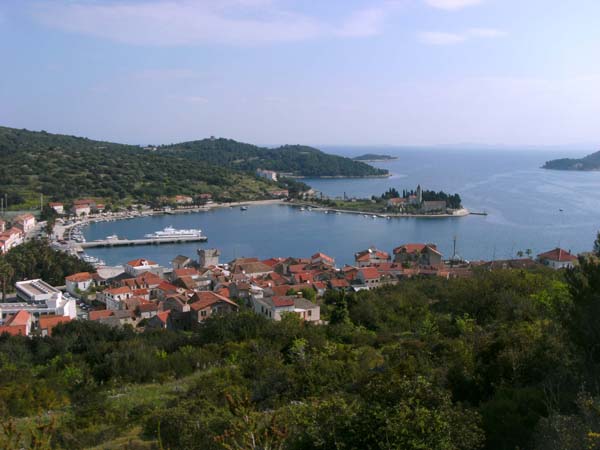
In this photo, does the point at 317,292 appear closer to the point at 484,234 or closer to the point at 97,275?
the point at 97,275

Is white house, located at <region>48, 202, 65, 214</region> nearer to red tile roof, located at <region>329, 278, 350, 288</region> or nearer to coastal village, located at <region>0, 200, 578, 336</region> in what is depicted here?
coastal village, located at <region>0, 200, 578, 336</region>

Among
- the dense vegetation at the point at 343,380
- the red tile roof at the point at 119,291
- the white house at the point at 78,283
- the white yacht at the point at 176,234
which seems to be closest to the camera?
the dense vegetation at the point at 343,380

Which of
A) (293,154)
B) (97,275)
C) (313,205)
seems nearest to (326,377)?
(97,275)

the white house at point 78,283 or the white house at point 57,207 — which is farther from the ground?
the white house at point 57,207

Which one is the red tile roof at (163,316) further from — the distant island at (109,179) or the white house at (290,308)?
the distant island at (109,179)

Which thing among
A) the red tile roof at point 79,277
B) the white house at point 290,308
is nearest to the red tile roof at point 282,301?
the white house at point 290,308

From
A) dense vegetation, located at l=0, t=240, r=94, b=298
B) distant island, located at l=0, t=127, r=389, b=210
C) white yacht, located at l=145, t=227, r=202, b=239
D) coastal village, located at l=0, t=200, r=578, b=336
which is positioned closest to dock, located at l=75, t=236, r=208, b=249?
white yacht, located at l=145, t=227, r=202, b=239

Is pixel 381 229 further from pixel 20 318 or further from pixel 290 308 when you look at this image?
pixel 20 318

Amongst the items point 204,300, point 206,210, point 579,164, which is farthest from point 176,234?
point 579,164
